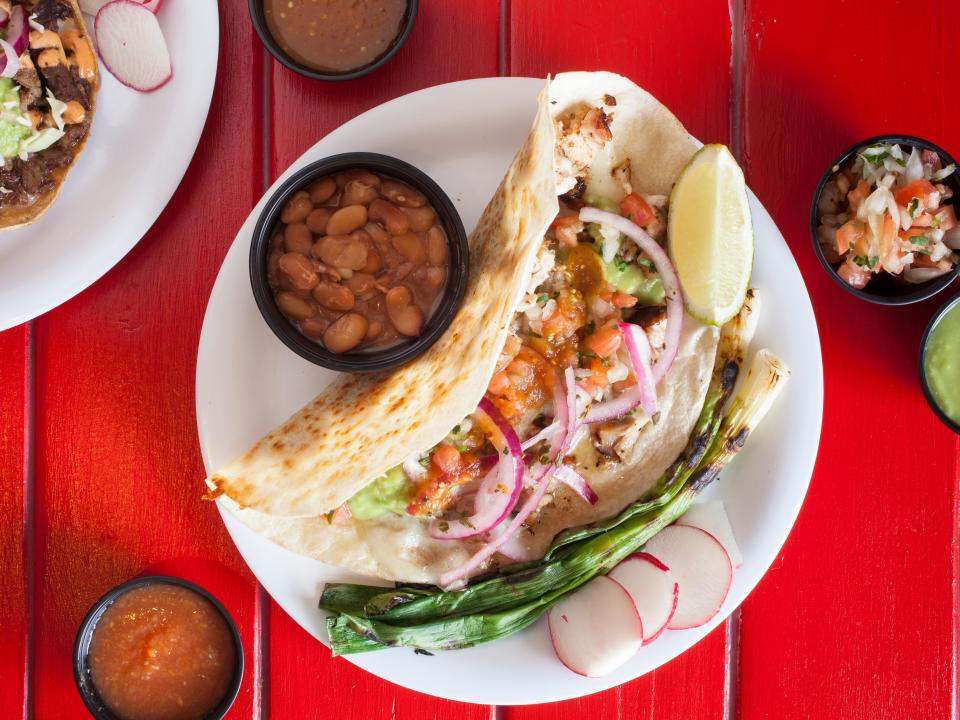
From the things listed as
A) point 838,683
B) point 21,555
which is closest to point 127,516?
point 21,555

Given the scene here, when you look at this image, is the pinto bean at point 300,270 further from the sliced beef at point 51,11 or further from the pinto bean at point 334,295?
the sliced beef at point 51,11

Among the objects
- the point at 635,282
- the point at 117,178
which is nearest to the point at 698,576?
the point at 635,282

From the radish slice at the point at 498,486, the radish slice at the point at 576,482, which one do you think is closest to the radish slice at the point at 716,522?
the radish slice at the point at 576,482

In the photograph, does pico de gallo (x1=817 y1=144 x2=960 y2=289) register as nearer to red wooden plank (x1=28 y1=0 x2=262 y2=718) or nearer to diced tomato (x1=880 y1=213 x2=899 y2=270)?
diced tomato (x1=880 y1=213 x2=899 y2=270)

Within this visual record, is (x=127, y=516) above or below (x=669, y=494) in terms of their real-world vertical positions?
below

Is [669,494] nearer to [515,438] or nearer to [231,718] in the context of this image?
[515,438]

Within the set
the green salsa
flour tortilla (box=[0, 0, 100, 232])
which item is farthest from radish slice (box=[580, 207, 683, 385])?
flour tortilla (box=[0, 0, 100, 232])
